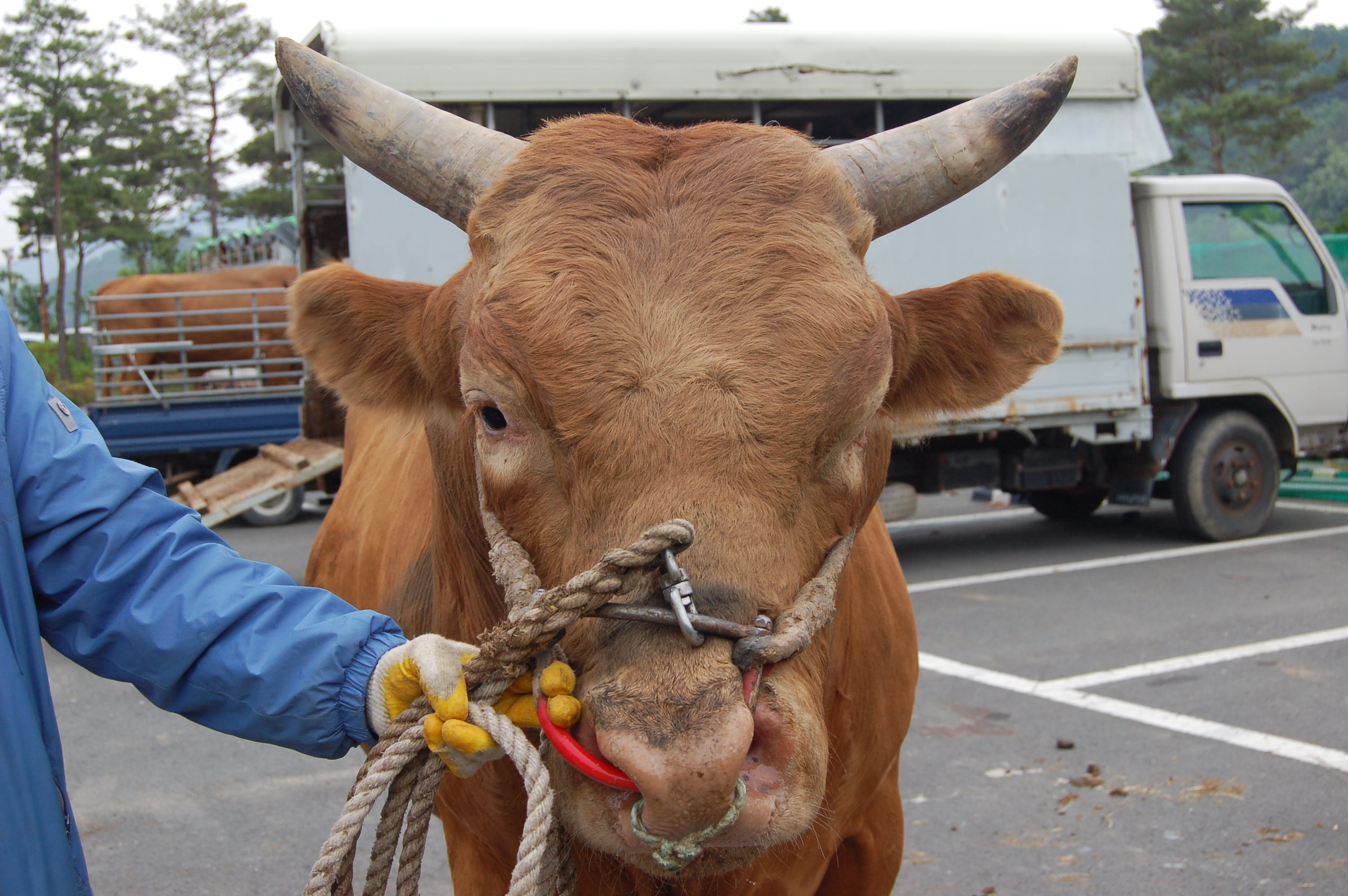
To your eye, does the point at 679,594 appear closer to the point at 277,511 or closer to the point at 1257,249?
the point at 1257,249

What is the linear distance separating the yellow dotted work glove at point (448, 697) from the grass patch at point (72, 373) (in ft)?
71.4

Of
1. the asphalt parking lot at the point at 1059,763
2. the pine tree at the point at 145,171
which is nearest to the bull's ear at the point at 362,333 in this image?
the asphalt parking lot at the point at 1059,763

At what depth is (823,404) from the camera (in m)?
1.79

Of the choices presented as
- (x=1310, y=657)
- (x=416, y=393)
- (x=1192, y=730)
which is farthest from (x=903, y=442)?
(x=1310, y=657)

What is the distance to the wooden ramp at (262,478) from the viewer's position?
912 centimetres

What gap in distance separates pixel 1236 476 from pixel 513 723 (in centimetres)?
928

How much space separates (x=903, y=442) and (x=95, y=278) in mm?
147277

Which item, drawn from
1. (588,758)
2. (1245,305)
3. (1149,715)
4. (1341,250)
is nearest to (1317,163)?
(1341,250)

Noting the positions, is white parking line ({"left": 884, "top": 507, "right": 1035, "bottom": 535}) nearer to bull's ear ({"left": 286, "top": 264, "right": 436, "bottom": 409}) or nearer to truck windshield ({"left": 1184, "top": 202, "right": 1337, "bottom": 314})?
truck windshield ({"left": 1184, "top": 202, "right": 1337, "bottom": 314})

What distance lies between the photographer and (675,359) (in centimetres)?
171

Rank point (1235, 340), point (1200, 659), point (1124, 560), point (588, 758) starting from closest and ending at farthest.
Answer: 1. point (588, 758)
2. point (1200, 659)
3. point (1124, 560)
4. point (1235, 340)

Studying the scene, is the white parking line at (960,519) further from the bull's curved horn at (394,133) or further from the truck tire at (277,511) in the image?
the bull's curved horn at (394,133)

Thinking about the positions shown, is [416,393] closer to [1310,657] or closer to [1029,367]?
[1029,367]

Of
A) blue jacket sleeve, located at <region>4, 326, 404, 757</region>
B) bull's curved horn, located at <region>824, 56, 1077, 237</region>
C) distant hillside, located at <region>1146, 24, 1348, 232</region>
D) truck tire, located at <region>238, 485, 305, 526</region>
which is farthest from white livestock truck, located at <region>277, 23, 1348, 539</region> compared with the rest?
distant hillside, located at <region>1146, 24, 1348, 232</region>
